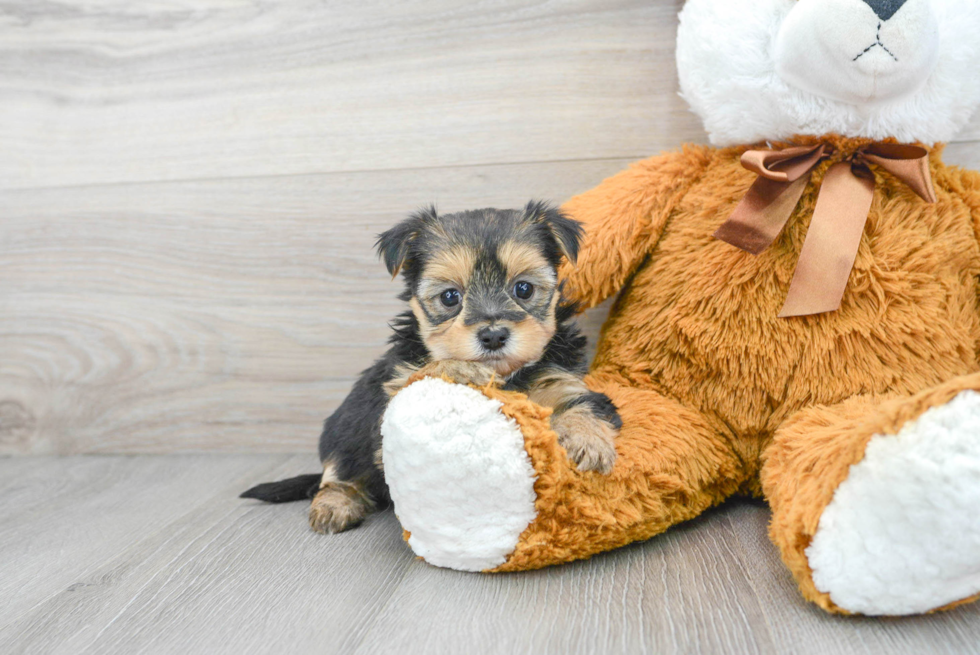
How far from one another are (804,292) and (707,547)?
1.86 ft

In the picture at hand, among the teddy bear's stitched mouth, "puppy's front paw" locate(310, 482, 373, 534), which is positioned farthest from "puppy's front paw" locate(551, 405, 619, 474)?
the teddy bear's stitched mouth

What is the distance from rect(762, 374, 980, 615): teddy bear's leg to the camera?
0.97 m

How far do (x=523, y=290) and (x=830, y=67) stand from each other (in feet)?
2.49

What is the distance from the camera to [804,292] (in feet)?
4.76

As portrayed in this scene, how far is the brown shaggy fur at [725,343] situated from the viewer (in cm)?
132

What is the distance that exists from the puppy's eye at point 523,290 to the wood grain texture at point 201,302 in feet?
1.89

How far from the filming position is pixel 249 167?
2.19 meters

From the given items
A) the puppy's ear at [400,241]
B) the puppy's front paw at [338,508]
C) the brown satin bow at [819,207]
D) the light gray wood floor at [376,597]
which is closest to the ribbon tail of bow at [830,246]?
the brown satin bow at [819,207]

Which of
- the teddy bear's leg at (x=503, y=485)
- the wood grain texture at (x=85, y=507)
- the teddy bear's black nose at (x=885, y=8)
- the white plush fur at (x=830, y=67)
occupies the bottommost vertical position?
the wood grain texture at (x=85, y=507)

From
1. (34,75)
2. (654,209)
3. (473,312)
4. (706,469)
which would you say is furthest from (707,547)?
(34,75)

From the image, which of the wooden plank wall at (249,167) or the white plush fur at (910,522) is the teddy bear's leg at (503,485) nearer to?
the white plush fur at (910,522)

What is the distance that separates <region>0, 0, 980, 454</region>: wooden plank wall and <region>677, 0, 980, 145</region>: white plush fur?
0.41 m

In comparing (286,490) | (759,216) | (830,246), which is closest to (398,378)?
(286,490)

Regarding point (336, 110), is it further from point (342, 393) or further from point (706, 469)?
point (706, 469)
